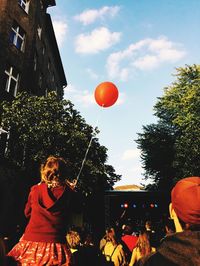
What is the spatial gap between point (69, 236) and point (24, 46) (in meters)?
16.4

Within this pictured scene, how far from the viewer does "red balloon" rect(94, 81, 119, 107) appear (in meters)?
8.77

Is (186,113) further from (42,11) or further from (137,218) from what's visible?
(42,11)

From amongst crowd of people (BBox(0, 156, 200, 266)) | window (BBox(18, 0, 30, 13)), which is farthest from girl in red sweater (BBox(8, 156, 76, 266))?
window (BBox(18, 0, 30, 13))

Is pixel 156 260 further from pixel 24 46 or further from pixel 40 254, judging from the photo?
pixel 24 46

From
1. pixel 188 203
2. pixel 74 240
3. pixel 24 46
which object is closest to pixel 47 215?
pixel 188 203

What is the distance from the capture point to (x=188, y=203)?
1533 mm

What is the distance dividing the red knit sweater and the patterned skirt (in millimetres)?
57

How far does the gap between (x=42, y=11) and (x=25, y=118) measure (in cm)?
1379

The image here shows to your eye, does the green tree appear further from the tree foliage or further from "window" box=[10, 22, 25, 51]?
the tree foliage

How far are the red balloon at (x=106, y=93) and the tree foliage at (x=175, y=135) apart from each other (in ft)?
52.6

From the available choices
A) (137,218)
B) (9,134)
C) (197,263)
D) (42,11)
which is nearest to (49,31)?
(42,11)

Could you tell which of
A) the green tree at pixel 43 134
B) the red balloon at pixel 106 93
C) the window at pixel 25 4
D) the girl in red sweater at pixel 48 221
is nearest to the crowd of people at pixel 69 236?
the girl in red sweater at pixel 48 221

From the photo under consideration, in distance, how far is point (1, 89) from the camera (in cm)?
1720

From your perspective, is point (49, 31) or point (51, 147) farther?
point (49, 31)
